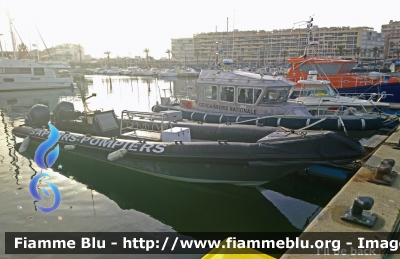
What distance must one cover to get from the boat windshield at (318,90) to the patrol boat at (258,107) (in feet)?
9.52

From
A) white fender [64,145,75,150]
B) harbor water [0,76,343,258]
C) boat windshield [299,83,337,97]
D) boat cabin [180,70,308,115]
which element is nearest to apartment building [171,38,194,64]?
boat windshield [299,83,337,97]

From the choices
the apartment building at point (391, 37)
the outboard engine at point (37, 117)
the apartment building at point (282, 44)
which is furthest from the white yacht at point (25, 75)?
the apartment building at point (391, 37)

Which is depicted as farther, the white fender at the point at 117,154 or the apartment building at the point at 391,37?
the apartment building at the point at 391,37

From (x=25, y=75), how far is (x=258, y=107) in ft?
116

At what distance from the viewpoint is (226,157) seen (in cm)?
661

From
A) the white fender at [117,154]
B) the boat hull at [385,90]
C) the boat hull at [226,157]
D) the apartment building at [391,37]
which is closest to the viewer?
the boat hull at [226,157]

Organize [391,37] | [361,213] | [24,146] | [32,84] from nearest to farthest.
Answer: [361,213] → [24,146] → [32,84] → [391,37]

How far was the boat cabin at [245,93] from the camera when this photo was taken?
1088 centimetres

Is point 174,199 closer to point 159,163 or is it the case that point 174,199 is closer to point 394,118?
point 159,163

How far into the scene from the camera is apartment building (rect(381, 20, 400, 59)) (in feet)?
344

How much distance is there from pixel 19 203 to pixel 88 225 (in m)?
2.38

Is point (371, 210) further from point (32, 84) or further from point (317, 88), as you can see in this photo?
point (32, 84)

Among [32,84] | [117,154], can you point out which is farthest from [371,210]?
[32,84]

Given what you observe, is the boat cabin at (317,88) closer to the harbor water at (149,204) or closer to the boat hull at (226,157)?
the harbor water at (149,204)
